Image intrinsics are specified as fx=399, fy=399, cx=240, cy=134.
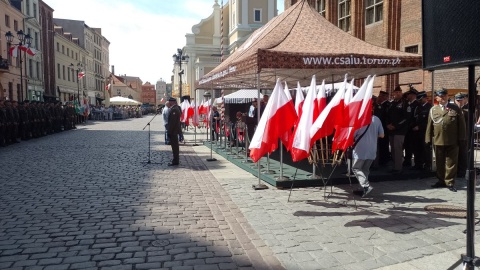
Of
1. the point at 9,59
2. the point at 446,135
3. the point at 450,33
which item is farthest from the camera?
the point at 9,59

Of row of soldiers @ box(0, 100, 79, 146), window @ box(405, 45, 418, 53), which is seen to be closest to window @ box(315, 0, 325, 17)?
window @ box(405, 45, 418, 53)

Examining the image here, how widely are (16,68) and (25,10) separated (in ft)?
28.5

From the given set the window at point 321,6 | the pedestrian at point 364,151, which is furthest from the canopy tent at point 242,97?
the pedestrian at point 364,151

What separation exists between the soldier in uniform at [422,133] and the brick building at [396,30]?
24.3 feet

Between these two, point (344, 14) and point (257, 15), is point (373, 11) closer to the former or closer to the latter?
point (344, 14)

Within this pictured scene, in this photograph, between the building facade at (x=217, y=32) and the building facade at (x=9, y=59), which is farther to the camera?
the building facade at (x=217, y=32)

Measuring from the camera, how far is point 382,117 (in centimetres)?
1009

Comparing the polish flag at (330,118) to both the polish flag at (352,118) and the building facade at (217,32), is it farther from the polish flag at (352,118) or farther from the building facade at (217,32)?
the building facade at (217,32)

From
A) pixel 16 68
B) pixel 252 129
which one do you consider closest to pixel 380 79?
pixel 252 129

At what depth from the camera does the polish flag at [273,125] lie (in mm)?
6961

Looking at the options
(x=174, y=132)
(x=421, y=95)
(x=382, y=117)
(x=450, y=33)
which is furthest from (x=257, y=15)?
(x=450, y=33)

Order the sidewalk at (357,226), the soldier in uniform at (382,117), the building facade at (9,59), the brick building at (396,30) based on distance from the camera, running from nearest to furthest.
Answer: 1. the sidewalk at (357,226)
2. the soldier in uniform at (382,117)
3. the brick building at (396,30)
4. the building facade at (9,59)

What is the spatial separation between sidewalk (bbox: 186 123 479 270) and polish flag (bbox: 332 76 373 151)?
111cm

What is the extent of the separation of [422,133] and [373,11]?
13556mm
